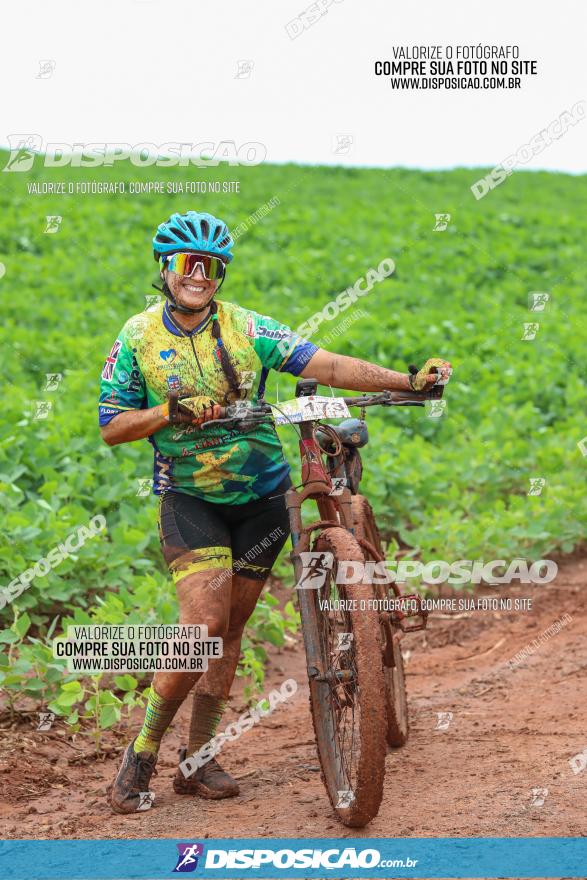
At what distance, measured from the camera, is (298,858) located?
4.29 metres

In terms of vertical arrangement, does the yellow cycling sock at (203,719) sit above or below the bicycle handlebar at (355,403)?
below

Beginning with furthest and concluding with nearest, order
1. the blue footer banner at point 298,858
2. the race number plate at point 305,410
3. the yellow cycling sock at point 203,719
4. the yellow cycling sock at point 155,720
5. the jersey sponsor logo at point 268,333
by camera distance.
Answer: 1. the yellow cycling sock at point 203,719
2. the jersey sponsor logo at point 268,333
3. the yellow cycling sock at point 155,720
4. the race number plate at point 305,410
5. the blue footer banner at point 298,858

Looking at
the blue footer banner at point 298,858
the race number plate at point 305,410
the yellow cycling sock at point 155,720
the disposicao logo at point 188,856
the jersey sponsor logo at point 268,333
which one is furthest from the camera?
the jersey sponsor logo at point 268,333

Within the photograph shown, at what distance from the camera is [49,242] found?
21234 mm

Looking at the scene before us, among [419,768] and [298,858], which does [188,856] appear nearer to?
[298,858]

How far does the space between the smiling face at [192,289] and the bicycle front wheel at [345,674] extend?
3.59 ft

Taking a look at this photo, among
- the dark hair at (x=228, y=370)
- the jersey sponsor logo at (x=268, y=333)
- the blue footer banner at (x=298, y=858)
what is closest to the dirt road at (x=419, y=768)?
the blue footer banner at (x=298, y=858)

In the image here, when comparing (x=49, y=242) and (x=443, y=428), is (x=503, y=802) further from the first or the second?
(x=49, y=242)

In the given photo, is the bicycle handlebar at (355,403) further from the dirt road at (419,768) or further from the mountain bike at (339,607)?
the dirt road at (419,768)

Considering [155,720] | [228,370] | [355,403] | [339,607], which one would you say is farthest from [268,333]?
[155,720]

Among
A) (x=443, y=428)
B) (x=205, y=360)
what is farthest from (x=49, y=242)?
(x=205, y=360)

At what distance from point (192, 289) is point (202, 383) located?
391mm

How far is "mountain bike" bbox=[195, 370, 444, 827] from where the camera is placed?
14.4 ft

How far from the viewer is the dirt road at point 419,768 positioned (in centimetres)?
455
